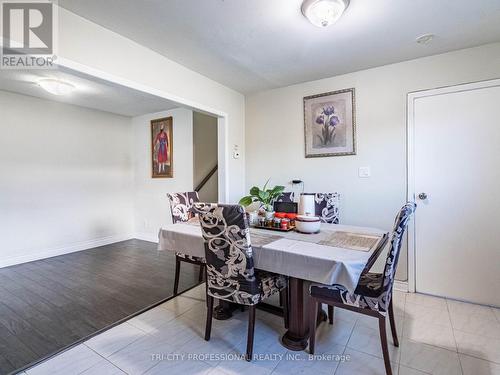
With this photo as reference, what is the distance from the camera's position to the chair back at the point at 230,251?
1.59 meters

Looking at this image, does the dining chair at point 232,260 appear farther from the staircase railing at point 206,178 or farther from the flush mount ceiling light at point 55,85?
the staircase railing at point 206,178

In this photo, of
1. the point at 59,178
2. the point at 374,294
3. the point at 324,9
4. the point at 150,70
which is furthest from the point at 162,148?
the point at 374,294

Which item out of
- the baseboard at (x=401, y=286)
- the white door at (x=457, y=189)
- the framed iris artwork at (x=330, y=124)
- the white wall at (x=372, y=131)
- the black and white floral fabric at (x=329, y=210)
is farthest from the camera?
the framed iris artwork at (x=330, y=124)

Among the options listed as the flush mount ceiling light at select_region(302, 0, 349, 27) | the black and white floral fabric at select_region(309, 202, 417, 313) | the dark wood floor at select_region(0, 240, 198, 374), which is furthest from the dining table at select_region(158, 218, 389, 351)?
the flush mount ceiling light at select_region(302, 0, 349, 27)

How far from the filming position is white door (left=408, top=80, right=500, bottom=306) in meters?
2.36

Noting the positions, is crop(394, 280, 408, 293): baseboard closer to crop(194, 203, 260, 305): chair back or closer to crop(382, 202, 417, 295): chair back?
crop(382, 202, 417, 295): chair back

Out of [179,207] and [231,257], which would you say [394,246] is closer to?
[231,257]

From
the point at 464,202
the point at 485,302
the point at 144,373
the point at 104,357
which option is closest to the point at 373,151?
the point at 464,202

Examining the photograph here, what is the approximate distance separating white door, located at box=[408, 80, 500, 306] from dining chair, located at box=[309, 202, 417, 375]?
130cm

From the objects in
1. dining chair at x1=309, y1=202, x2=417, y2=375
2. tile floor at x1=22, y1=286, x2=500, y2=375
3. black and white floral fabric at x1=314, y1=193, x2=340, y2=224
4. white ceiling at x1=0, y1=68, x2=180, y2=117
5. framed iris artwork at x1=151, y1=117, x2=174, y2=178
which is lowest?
tile floor at x1=22, y1=286, x2=500, y2=375

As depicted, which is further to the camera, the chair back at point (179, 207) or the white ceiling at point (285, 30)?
the chair back at point (179, 207)

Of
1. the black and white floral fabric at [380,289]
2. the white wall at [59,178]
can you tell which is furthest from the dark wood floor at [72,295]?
the black and white floral fabric at [380,289]

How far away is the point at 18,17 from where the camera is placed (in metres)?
1.65

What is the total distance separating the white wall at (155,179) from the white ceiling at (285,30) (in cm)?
158
